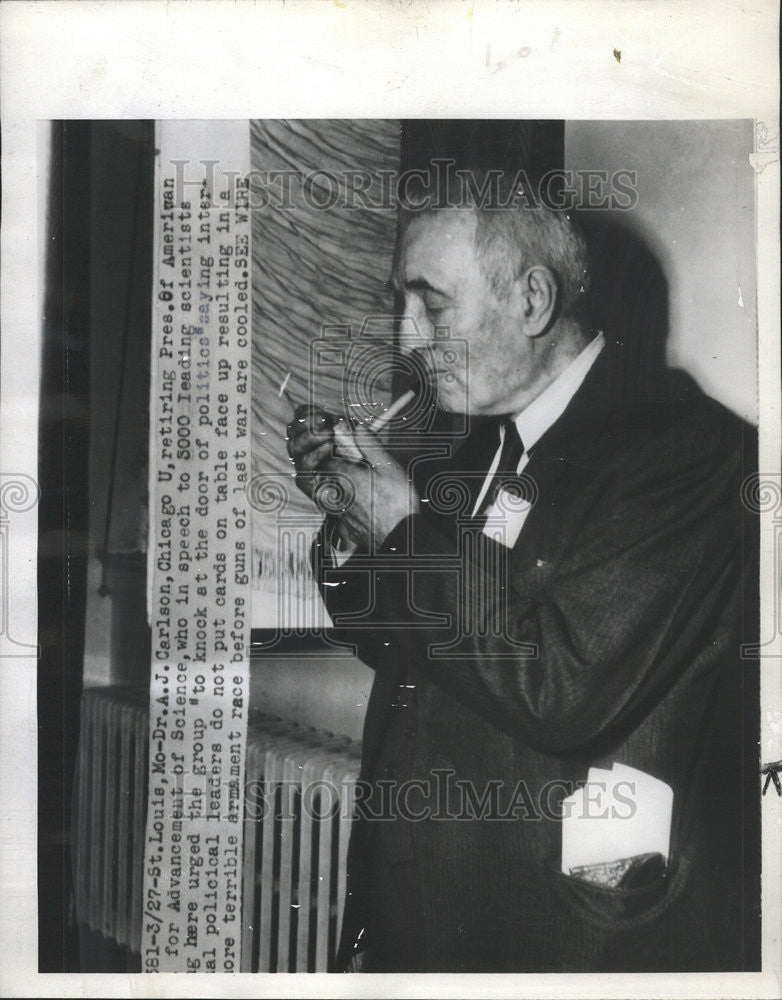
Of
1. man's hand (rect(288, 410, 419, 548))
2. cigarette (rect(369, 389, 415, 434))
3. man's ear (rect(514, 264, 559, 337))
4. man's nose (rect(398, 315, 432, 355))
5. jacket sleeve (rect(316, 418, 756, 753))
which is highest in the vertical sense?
man's ear (rect(514, 264, 559, 337))

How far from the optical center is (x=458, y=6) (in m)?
1.09

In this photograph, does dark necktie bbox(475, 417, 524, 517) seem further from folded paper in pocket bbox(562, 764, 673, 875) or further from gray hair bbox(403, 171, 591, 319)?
folded paper in pocket bbox(562, 764, 673, 875)

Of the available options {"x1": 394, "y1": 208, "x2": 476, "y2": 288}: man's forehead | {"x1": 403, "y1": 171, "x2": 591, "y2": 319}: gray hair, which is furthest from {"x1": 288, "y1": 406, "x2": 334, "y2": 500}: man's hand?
{"x1": 403, "y1": 171, "x2": 591, "y2": 319}: gray hair

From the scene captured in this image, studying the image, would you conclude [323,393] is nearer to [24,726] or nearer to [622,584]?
[622,584]

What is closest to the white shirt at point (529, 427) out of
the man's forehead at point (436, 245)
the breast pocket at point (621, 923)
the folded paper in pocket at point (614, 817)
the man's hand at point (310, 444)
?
the man's hand at point (310, 444)

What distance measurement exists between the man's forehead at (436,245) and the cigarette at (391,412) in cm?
19

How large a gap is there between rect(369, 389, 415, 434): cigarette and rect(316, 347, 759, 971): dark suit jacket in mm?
113

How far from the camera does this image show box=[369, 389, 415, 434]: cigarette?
1073mm

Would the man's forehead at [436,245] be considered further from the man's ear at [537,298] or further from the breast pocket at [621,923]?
the breast pocket at [621,923]

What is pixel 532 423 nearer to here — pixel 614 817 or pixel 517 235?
pixel 517 235

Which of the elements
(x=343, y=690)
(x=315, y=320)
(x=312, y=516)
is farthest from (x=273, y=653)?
(x=315, y=320)

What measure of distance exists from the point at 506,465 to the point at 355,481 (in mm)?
256

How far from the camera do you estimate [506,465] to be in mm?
1083

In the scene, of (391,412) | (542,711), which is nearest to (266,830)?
(542,711)
